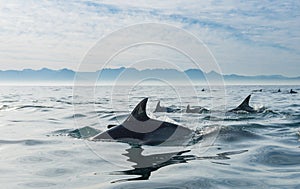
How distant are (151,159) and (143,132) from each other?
2285 millimetres

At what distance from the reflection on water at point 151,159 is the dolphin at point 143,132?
2.51 ft

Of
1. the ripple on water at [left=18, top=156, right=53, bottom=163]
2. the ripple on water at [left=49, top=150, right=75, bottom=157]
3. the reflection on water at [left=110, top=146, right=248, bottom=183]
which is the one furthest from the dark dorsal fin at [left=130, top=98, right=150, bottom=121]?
the ripple on water at [left=18, top=156, right=53, bottom=163]

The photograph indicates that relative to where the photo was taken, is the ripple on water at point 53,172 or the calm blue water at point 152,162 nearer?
the calm blue water at point 152,162

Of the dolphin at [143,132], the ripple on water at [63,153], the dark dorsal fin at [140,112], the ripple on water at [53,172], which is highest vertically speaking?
the dark dorsal fin at [140,112]

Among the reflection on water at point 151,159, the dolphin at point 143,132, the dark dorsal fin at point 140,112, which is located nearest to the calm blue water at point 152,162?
the reflection on water at point 151,159

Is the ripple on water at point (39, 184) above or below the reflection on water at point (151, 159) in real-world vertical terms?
below

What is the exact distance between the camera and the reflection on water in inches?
270

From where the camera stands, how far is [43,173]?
6.90 meters

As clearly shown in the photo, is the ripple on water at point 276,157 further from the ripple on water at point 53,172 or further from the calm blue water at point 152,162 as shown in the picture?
the ripple on water at point 53,172

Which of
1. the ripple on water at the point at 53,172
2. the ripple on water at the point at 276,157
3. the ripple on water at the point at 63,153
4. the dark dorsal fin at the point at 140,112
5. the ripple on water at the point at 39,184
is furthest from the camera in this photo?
the dark dorsal fin at the point at 140,112

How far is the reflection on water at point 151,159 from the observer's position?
686 centimetres

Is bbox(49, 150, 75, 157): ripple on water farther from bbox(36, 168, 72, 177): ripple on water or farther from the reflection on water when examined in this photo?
bbox(36, 168, 72, 177): ripple on water

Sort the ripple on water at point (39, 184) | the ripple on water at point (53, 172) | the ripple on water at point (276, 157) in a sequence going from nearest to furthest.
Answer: the ripple on water at point (39, 184) < the ripple on water at point (53, 172) < the ripple on water at point (276, 157)

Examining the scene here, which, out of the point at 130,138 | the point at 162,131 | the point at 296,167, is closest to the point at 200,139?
the point at 162,131
